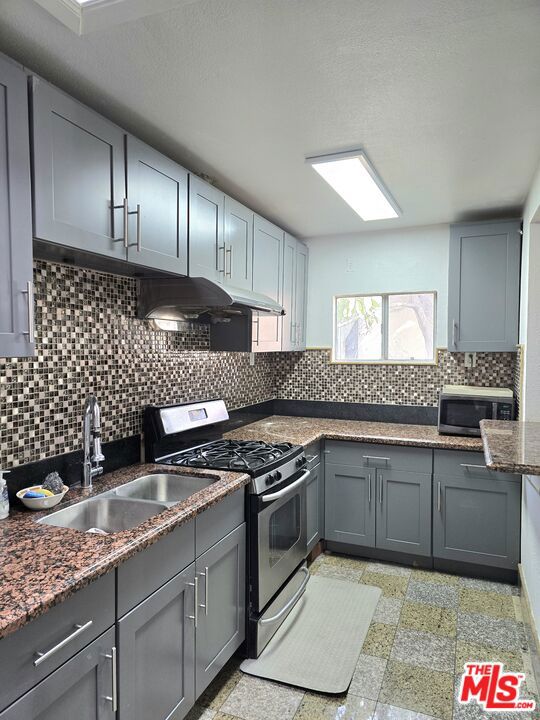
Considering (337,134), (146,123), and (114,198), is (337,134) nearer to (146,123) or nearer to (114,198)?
(146,123)

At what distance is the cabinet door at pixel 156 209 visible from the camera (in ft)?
6.24

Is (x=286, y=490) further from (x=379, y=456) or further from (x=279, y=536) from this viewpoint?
(x=379, y=456)

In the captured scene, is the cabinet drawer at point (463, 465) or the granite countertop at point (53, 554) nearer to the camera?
the granite countertop at point (53, 554)

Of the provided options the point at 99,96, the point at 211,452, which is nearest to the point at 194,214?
the point at 99,96

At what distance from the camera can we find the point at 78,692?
4.11 ft

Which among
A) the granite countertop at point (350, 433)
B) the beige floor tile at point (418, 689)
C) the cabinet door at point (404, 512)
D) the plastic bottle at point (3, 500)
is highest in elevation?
the plastic bottle at point (3, 500)

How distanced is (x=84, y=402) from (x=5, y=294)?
0.81 meters

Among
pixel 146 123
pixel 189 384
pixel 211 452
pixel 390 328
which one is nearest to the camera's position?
pixel 146 123

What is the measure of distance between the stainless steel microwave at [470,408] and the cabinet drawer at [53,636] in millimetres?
2531

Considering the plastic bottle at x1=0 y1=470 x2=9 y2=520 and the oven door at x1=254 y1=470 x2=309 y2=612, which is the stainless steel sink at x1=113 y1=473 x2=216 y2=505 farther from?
the plastic bottle at x1=0 y1=470 x2=9 y2=520

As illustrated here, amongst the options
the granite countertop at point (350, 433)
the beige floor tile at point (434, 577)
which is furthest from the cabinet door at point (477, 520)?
the granite countertop at point (350, 433)

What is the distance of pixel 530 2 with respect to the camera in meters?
1.27

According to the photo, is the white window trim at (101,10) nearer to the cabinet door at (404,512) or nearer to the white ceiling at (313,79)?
the white ceiling at (313,79)

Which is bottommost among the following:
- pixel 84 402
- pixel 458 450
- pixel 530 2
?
pixel 458 450
